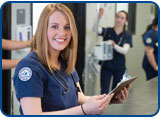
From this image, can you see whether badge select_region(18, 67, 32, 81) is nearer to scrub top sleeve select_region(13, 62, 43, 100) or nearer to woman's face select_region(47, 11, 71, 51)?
scrub top sleeve select_region(13, 62, 43, 100)

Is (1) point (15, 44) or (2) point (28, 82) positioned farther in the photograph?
(1) point (15, 44)

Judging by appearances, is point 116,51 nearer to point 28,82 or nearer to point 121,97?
point 121,97

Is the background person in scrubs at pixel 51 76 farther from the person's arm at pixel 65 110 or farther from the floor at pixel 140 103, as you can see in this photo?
the floor at pixel 140 103

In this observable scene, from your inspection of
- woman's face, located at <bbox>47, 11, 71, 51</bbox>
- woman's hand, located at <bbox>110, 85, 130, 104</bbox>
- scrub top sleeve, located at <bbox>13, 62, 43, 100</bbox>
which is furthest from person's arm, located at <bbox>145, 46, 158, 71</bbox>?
scrub top sleeve, located at <bbox>13, 62, 43, 100</bbox>

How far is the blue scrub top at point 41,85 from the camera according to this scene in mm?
1275

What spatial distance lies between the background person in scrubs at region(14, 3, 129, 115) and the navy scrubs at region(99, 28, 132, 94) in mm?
1993

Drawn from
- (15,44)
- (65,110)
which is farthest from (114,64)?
(65,110)

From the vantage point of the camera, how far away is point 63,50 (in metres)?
1.60

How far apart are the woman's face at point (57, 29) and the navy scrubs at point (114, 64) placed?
2.11 m

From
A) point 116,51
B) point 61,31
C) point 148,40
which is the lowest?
point 116,51

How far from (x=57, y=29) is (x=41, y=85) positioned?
0.29 m

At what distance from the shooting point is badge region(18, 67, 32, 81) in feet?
4.15

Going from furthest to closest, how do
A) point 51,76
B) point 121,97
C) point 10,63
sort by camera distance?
point 10,63 < point 121,97 < point 51,76

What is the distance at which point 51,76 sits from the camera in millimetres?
1370
